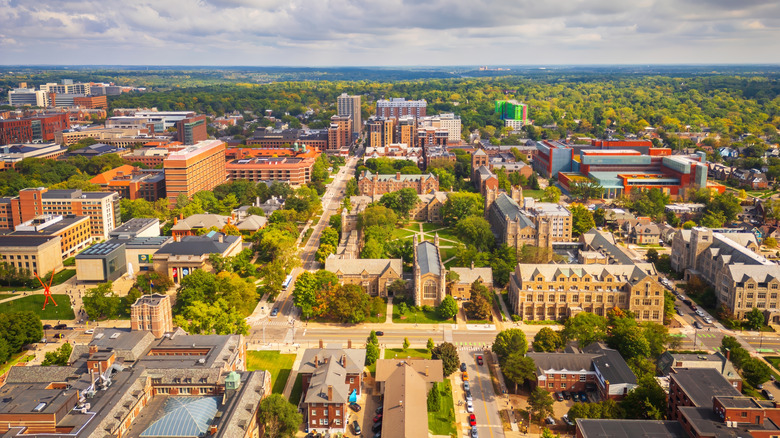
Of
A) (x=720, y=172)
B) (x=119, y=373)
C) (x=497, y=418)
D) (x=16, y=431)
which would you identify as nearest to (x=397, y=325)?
(x=497, y=418)

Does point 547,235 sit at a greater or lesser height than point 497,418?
greater

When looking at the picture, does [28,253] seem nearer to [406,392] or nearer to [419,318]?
[419,318]

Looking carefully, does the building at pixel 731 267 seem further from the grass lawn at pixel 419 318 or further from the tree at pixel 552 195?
the tree at pixel 552 195

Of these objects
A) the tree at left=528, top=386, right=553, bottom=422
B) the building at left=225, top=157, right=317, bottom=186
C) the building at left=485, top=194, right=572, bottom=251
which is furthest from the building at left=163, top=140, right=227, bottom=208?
the tree at left=528, top=386, right=553, bottom=422

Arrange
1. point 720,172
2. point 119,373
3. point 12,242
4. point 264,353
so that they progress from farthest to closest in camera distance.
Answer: point 720,172 → point 12,242 → point 264,353 → point 119,373

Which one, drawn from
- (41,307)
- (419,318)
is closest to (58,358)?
(41,307)

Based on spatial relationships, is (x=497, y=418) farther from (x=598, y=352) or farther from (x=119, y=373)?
(x=119, y=373)
